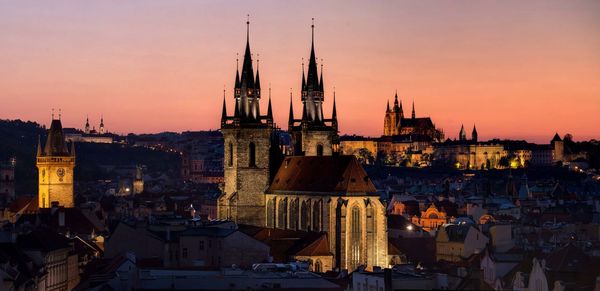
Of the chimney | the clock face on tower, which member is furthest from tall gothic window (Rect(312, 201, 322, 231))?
the clock face on tower

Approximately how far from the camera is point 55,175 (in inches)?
4678

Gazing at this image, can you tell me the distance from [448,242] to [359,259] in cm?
889

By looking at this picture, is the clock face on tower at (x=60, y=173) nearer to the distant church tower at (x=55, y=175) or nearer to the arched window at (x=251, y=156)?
the distant church tower at (x=55, y=175)

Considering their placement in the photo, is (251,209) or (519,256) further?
(251,209)

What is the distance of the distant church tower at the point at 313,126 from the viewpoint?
91938mm

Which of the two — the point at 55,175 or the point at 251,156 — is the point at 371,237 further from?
the point at 55,175

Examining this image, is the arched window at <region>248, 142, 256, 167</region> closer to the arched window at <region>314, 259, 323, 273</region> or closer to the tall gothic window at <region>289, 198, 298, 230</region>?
the tall gothic window at <region>289, 198, 298, 230</region>

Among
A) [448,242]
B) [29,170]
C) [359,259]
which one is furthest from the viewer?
[29,170]

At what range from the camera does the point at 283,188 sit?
281 ft

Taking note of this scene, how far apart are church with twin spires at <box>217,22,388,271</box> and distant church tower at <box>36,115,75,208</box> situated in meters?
30.1

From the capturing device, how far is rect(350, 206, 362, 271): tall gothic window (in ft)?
258

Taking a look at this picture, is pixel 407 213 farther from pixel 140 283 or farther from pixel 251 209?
pixel 140 283

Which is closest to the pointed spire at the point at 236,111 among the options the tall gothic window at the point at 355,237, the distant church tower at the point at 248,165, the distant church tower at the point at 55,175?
the distant church tower at the point at 248,165

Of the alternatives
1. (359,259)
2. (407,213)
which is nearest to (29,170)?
(407,213)
